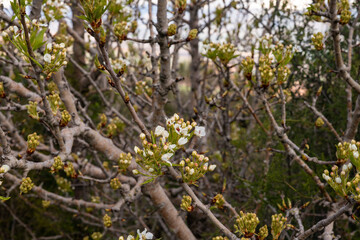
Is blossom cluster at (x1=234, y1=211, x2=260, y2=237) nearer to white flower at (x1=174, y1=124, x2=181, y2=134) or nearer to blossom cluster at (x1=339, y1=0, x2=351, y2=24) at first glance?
white flower at (x1=174, y1=124, x2=181, y2=134)

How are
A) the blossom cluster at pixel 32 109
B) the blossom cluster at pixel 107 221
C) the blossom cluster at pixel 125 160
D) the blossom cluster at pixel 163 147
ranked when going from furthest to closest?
the blossom cluster at pixel 107 221 < the blossom cluster at pixel 125 160 < the blossom cluster at pixel 32 109 < the blossom cluster at pixel 163 147

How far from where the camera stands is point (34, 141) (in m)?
1.88

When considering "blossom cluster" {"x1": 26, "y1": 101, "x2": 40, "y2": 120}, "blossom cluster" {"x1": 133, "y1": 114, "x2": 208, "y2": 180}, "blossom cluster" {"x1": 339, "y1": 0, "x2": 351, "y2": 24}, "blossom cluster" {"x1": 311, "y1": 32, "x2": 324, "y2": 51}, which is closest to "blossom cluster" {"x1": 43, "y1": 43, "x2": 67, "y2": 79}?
"blossom cluster" {"x1": 26, "y1": 101, "x2": 40, "y2": 120}

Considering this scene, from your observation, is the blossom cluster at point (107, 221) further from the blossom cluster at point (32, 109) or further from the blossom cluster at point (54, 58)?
the blossom cluster at point (54, 58)

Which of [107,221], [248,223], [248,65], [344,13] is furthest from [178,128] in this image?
[344,13]

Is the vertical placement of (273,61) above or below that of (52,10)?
below

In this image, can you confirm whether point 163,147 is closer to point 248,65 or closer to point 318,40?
point 248,65

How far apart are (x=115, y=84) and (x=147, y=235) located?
36.5 inches

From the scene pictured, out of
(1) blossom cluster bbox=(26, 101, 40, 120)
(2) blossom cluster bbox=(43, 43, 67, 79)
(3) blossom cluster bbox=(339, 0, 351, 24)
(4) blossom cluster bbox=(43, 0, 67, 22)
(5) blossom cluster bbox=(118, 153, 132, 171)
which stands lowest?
(3) blossom cluster bbox=(339, 0, 351, 24)

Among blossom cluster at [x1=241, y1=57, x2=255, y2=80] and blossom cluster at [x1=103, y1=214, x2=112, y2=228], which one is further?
blossom cluster at [x1=103, y1=214, x2=112, y2=228]

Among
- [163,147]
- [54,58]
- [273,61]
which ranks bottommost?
[163,147]

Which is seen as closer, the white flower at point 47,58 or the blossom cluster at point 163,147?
the blossom cluster at point 163,147

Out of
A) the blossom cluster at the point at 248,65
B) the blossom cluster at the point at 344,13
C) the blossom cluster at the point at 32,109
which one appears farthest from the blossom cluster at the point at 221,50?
the blossom cluster at the point at 32,109

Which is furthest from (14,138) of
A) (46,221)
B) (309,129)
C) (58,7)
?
(309,129)
